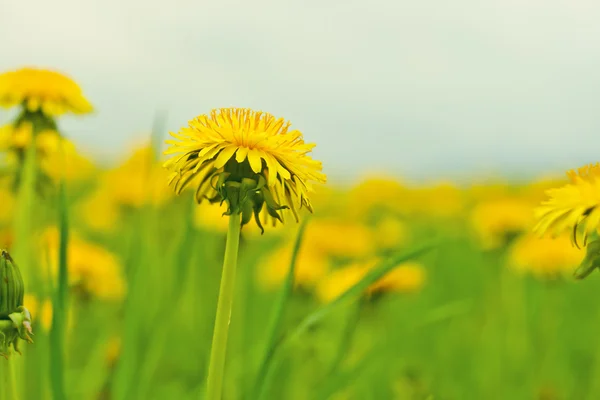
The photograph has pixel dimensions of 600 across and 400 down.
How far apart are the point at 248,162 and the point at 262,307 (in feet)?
7.95

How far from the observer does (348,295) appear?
2.88 feet

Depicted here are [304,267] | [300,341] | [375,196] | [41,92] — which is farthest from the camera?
[375,196]

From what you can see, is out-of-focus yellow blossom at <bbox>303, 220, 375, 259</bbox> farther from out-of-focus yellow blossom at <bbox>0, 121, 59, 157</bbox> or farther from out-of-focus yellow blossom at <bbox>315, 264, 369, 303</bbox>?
out-of-focus yellow blossom at <bbox>0, 121, 59, 157</bbox>

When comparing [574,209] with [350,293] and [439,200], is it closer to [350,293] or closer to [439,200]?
[350,293]

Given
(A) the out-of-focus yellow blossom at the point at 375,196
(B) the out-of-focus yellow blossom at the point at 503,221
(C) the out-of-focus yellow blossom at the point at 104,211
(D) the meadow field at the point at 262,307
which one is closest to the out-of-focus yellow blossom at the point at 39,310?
(D) the meadow field at the point at 262,307

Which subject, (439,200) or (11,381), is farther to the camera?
(439,200)

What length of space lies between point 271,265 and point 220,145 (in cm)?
172

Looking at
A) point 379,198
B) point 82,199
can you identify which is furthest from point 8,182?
point 82,199

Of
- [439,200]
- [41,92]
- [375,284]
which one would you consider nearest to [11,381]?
[41,92]

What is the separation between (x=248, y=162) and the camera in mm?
728

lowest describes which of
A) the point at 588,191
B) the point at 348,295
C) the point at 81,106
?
the point at 348,295

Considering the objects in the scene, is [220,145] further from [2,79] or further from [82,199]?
[82,199]

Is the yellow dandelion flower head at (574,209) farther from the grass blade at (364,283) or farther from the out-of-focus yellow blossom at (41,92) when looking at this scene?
the out-of-focus yellow blossom at (41,92)

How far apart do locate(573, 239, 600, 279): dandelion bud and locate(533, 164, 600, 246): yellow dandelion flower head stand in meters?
0.01
